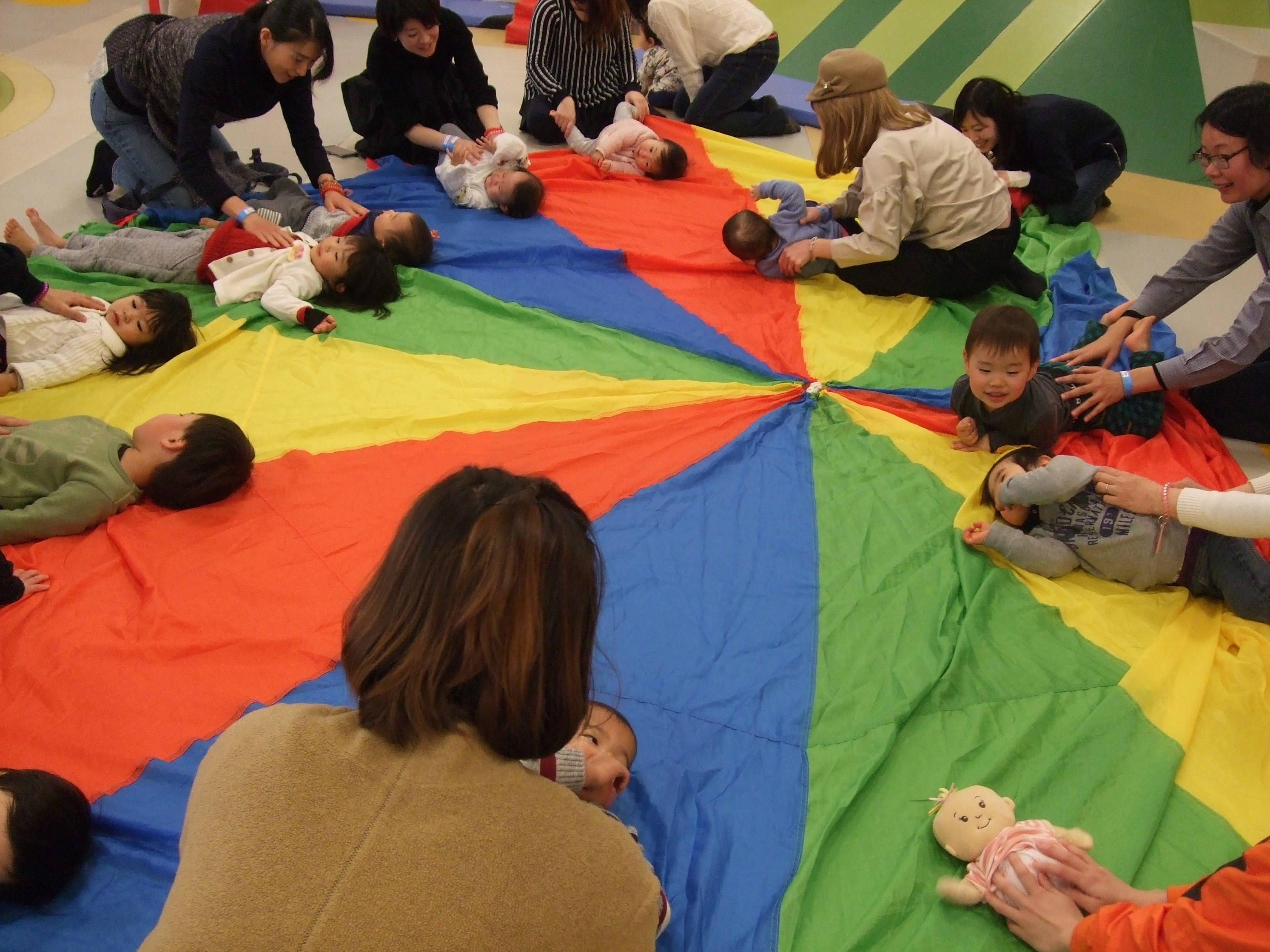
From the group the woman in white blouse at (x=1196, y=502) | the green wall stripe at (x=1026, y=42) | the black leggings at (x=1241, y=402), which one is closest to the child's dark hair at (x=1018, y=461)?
the woman in white blouse at (x=1196, y=502)

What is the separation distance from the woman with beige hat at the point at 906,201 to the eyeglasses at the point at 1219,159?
0.84 meters

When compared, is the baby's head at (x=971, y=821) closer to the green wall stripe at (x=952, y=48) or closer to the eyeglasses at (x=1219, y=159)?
the eyeglasses at (x=1219, y=159)

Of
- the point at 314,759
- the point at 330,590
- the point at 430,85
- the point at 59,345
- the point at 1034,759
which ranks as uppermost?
the point at 430,85

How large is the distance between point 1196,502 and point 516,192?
8.80 feet

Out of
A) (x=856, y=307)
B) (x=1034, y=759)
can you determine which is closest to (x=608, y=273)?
(x=856, y=307)

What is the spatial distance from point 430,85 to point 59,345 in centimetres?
203

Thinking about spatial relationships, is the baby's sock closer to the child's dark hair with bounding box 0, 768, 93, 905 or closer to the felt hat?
the felt hat

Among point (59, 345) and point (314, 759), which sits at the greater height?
point (314, 759)

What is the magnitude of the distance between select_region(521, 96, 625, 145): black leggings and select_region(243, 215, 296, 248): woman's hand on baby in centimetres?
168

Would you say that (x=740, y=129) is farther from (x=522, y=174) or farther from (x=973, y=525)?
(x=973, y=525)

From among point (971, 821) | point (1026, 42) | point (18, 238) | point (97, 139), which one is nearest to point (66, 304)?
point (18, 238)

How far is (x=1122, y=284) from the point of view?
138 inches

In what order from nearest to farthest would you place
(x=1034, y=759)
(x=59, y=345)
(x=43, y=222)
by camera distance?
(x=1034, y=759) < (x=59, y=345) < (x=43, y=222)

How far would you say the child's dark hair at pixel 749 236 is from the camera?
3.35 metres
